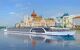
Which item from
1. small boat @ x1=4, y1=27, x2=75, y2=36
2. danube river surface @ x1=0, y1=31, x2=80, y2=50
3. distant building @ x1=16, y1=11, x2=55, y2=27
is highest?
distant building @ x1=16, y1=11, x2=55, y2=27

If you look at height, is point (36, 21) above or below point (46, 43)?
above

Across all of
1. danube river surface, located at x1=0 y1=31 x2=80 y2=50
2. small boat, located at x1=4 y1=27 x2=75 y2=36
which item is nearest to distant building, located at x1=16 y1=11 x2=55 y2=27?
small boat, located at x1=4 y1=27 x2=75 y2=36

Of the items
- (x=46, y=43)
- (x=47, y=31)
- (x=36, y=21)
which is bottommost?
(x=46, y=43)

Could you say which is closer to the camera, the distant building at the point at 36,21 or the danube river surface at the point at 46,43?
the danube river surface at the point at 46,43

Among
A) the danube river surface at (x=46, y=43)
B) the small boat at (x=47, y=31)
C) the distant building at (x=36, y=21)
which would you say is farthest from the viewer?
the small boat at (x=47, y=31)

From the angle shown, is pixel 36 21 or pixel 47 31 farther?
pixel 47 31

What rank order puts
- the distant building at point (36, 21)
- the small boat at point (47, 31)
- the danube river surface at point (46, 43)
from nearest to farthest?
1. the danube river surface at point (46, 43)
2. the distant building at point (36, 21)
3. the small boat at point (47, 31)

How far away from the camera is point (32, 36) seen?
4391 mm

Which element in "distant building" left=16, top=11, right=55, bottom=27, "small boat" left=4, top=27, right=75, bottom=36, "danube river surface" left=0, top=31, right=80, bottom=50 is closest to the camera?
"danube river surface" left=0, top=31, right=80, bottom=50

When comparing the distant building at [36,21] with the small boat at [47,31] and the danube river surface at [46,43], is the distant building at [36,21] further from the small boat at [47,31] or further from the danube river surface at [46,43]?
the danube river surface at [46,43]

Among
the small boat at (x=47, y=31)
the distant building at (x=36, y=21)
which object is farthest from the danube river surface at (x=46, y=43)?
the distant building at (x=36, y=21)

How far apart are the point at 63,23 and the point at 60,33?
24.3 inches

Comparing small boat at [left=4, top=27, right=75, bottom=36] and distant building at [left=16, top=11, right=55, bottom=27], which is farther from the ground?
distant building at [left=16, top=11, right=55, bottom=27]

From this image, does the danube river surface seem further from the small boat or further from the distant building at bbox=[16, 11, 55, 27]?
the distant building at bbox=[16, 11, 55, 27]
